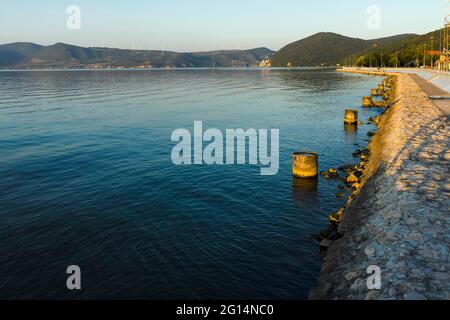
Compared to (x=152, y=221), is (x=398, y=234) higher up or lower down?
higher up

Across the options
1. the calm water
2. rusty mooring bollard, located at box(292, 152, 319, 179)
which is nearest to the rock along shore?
the calm water

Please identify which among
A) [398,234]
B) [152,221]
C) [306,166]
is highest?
[306,166]

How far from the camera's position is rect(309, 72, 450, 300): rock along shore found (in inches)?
409

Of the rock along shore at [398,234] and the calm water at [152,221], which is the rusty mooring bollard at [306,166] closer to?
the calm water at [152,221]

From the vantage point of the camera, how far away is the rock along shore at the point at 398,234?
1038 cm

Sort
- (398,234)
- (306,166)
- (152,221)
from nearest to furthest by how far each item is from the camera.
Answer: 1. (398,234)
2. (152,221)
3. (306,166)

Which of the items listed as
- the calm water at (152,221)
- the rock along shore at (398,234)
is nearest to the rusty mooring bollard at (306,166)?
the calm water at (152,221)

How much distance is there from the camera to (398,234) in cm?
1314

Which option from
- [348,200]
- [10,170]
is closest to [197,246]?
[348,200]

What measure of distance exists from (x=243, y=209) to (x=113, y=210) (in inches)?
297

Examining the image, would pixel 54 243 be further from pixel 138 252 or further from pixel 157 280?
pixel 157 280

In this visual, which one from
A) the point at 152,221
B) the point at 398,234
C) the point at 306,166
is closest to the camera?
the point at 398,234

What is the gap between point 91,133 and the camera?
4244cm
